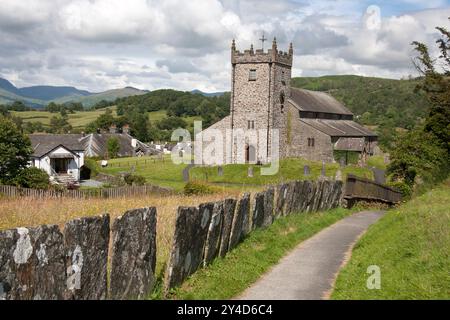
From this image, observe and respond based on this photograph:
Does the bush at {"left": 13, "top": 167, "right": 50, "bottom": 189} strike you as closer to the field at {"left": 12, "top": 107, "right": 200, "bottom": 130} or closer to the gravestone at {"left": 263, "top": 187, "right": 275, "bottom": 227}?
the gravestone at {"left": 263, "top": 187, "right": 275, "bottom": 227}

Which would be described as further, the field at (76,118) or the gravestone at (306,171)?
the field at (76,118)

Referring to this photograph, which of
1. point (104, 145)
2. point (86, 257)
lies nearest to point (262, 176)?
point (86, 257)

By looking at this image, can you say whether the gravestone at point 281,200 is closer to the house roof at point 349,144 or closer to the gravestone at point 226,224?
the gravestone at point 226,224

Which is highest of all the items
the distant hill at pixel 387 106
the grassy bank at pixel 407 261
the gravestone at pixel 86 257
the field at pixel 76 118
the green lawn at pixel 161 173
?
the distant hill at pixel 387 106

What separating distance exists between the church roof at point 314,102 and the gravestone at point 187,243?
5198 centimetres

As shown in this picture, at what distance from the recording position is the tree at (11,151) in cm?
3969

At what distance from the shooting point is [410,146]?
99.0 feet

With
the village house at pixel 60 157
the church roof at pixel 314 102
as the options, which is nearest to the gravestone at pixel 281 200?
the village house at pixel 60 157

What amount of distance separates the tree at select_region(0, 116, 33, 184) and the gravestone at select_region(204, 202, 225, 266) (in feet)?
101

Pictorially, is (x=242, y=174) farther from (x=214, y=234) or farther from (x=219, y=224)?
(x=214, y=234)

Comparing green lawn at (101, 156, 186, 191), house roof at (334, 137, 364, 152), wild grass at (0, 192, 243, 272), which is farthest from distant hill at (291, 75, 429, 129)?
wild grass at (0, 192, 243, 272)

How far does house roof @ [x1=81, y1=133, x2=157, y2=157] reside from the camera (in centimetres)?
8738

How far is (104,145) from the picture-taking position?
90500mm
